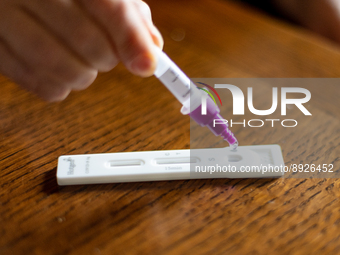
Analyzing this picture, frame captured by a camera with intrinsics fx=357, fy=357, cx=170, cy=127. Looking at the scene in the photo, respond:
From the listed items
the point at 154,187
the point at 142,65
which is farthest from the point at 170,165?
the point at 142,65

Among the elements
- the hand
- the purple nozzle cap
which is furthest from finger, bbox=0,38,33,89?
the purple nozzle cap

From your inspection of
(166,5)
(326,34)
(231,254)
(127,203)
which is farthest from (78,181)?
(326,34)

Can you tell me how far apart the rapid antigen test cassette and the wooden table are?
0.01 metres

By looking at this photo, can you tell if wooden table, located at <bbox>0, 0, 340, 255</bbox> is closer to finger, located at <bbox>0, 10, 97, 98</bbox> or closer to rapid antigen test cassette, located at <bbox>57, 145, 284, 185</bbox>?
rapid antigen test cassette, located at <bbox>57, 145, 284, 185</bbox>

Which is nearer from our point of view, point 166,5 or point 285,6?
point 166,5

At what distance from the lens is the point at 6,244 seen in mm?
407

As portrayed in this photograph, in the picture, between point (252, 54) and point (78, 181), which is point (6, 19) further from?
point (252, 54)

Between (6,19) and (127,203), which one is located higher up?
(6,19)

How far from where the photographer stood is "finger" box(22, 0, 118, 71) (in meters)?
0.42

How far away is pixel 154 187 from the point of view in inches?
Result: 18.8

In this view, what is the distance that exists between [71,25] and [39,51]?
0.05 m

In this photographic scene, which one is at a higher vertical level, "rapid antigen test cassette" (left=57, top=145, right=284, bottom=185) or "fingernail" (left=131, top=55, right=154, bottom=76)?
"fingernail" (left=131, top=55, right=154, bottom=76)

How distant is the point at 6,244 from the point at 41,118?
0.78 feet

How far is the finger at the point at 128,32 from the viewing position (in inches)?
15.8
